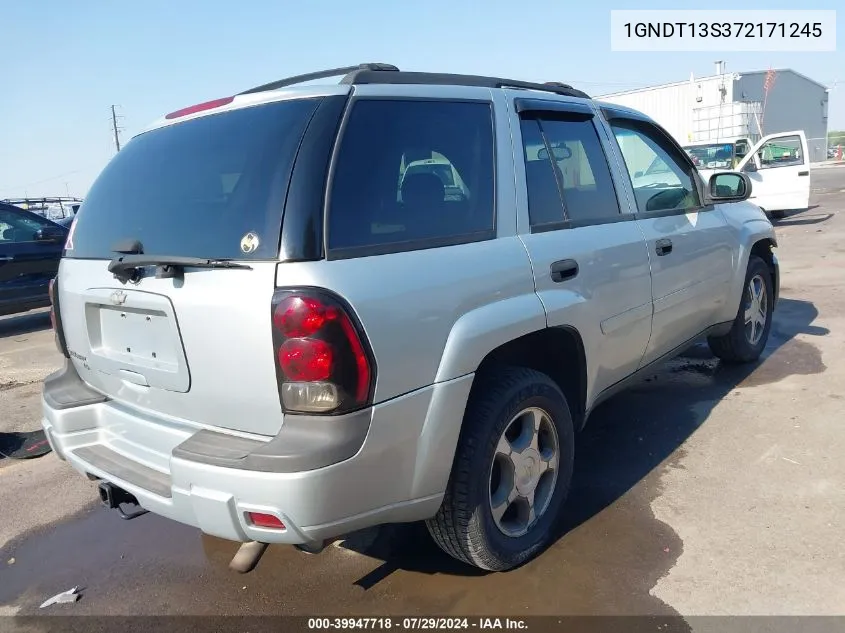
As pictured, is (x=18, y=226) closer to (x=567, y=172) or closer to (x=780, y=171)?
(x=567, y=172)

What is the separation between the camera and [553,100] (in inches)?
127

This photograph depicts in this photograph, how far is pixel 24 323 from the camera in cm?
967

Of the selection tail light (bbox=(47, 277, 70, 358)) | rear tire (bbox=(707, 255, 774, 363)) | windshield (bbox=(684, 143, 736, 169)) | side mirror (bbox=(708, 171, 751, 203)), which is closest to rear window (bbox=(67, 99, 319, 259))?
tail light (bbox=(47, 277, 70, 358))

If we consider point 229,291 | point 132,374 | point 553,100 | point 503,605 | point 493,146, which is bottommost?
point 503,605

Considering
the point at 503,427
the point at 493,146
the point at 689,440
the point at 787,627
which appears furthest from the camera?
the point at 689,440

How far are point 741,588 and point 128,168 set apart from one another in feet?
9.97

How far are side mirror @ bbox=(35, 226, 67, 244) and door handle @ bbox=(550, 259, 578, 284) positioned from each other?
7971 millimetres

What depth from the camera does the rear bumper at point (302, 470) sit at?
6.59 ft

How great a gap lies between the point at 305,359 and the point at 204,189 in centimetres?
82

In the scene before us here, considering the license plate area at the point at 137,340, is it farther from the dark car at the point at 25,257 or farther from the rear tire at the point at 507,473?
the dark car at the point at 25,257

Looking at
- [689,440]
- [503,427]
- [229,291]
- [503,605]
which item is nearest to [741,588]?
[503,605]

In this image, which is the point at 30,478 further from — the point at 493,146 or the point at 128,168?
the point at 493,146

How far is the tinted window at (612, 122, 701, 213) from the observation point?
12.2ft

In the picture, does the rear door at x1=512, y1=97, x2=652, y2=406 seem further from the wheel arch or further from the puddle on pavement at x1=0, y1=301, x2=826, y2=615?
the puddle on pavement at x1=0, y1=301, x2=826, y2=615
